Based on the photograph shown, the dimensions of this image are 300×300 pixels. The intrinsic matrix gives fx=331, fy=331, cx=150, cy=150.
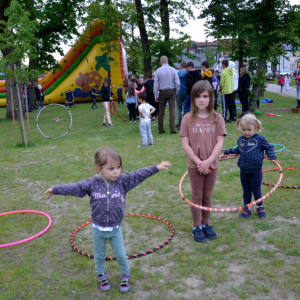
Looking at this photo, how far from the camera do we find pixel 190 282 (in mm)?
3285

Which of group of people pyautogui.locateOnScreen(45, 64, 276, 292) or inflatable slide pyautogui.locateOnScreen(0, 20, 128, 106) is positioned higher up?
inflatable slide pyautogui.locateOnScreen(0, 20, 128, 106)

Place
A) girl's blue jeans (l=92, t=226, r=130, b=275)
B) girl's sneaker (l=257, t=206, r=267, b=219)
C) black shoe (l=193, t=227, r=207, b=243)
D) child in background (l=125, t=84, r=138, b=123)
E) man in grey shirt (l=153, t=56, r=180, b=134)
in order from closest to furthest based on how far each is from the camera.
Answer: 1. girl's blue jeans (l=92, t=226, r=130, b=275)
2. black shoe (l=193, t=227, r=207, b=243)
3. girl's sneaker (l=257, t=206, r=267, b=219)
4. man in grey shirt (l=153, t=56, r=180, b=134)
5. child in background (l=125, t=84, r=138, b=123)

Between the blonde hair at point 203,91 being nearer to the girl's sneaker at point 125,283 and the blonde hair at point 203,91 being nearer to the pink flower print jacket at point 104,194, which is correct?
the pink flower print jacket at point 104,194

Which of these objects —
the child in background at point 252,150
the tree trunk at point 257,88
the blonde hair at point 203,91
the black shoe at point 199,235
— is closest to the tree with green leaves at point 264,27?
the tree trunk at point 257,88

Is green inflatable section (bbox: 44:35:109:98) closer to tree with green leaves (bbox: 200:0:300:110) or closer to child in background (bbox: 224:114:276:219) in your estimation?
tree with green leaves (bbox: 200:0:300:110)

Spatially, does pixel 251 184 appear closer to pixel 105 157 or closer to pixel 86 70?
pixel 105 157

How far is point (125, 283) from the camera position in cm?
322

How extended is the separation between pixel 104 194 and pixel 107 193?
0.10ft

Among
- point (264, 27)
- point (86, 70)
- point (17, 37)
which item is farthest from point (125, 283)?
point (86, 70)

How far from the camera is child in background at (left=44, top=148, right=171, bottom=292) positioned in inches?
119

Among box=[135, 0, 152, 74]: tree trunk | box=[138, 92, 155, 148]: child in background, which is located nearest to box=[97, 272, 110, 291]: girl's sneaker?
box=[138, 92, 155, 148]: child in background

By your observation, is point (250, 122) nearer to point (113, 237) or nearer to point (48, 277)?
point (113, 237)

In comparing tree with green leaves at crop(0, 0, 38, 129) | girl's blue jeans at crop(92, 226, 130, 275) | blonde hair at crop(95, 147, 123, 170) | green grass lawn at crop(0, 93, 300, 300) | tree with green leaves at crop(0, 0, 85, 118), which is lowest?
green grass lawn at crop(0, 93, 300, 300)

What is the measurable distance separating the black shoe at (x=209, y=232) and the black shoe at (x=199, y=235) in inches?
3.6
